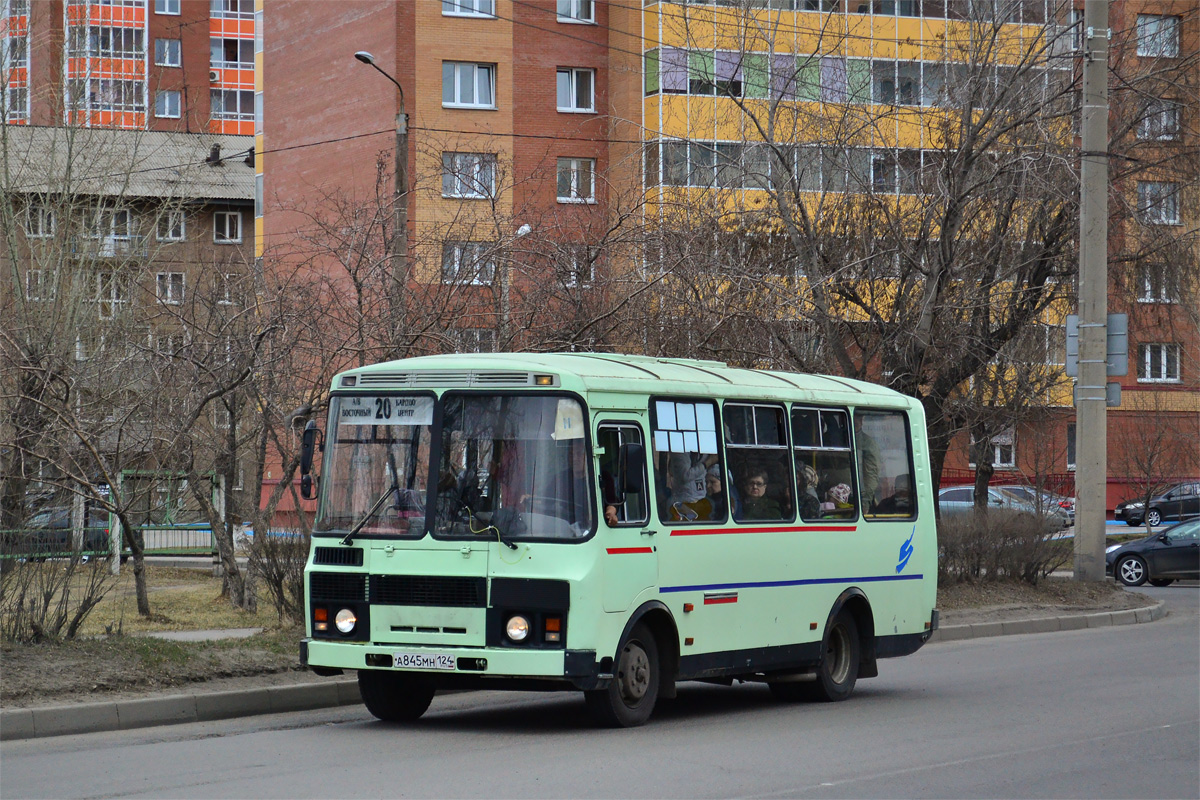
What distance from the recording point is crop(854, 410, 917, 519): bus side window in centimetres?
1403

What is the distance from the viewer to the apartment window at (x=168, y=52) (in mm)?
77062

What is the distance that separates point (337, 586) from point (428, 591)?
2.51ft

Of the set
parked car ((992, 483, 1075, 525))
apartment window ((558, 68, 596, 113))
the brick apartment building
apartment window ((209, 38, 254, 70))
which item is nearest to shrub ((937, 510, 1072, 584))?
parked car ((992, 483, 1075, 525))

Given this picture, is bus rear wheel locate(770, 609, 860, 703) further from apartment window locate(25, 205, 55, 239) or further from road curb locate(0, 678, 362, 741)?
apartment window locate(25, 205, 55, 239)

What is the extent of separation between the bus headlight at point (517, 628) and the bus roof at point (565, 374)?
66.2 inches

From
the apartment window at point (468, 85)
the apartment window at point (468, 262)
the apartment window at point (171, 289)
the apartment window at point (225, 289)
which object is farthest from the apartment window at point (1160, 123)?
the apartment window at point (468, 85)

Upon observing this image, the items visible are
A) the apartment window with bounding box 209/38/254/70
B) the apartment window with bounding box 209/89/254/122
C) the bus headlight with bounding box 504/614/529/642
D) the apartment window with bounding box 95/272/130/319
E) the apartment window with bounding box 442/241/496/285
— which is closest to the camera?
the bus headlight with bounding box 504/614/529/642

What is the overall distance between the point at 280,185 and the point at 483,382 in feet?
146

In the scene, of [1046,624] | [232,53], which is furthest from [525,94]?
[232,53]

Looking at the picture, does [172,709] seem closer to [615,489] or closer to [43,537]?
[43,537]

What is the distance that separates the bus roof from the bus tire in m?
2.40

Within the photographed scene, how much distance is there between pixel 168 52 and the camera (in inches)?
3056

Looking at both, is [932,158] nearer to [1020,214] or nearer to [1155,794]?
[1020,214]

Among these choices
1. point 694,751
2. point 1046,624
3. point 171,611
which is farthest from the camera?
point 1046,624
